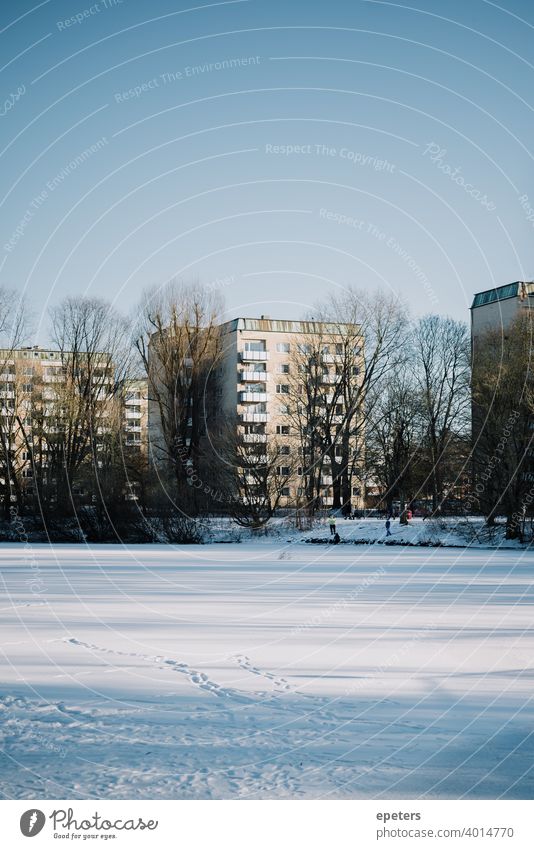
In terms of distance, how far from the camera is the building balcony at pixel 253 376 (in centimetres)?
8188

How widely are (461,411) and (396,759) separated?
45818mm

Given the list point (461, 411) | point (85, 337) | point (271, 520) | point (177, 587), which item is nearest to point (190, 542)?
point (271, 520)

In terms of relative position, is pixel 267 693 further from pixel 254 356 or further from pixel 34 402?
pixel 254 356

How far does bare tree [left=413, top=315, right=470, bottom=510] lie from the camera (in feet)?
162

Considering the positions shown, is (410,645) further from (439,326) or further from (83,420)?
(439,326)

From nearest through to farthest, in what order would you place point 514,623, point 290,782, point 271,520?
1. point 290,782
2. point 514,623
3. point 271,520

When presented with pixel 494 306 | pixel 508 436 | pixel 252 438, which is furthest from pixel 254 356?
pixel 508 436

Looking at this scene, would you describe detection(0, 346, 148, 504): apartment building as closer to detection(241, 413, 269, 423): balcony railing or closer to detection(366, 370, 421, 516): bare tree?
detection(366, 370, 421, 516): bare tree

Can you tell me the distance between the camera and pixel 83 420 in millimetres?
48375

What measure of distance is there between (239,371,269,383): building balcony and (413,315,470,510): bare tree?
88.0 ft

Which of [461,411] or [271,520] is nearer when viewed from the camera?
[271,520]

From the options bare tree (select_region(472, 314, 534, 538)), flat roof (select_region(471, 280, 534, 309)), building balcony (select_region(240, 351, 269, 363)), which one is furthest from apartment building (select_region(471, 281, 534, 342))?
building balcony (select_region(240, 351, 269, 363))

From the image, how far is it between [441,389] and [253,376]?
98.3 feet
